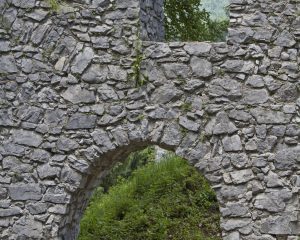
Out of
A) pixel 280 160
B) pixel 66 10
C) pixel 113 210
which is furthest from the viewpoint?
pixel 113 210

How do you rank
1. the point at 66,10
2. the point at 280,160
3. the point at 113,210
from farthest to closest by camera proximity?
the point at 113,210 → the point at 66,10 → the point at 280,160

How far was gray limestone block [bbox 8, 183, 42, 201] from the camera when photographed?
6512mm

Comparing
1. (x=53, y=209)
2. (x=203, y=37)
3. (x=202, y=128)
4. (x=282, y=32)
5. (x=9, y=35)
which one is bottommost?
(x=53, y=209)

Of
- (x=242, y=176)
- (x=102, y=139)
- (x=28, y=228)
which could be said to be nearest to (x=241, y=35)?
(x=242, y=176)

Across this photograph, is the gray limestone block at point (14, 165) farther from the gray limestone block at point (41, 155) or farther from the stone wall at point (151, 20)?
the stone wall at point (151, 20)

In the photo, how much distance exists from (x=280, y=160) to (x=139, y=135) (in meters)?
1.47

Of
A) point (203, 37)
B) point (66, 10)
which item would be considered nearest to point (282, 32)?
point (66, 10)

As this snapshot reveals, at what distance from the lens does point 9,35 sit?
6.72 metres

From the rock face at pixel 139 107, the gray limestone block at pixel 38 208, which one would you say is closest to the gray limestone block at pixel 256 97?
the rock face at pixel 139 107

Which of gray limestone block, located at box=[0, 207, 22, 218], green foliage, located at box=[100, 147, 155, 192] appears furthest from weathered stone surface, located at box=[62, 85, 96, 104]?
green foliage, located at box=[100, 147, 155, 192]

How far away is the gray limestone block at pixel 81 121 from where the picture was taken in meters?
6.45

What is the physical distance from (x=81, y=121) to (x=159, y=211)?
3.50 meters

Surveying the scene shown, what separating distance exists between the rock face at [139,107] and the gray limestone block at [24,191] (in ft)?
0.04

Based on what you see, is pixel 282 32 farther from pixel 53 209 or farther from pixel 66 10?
pixel 53 209
